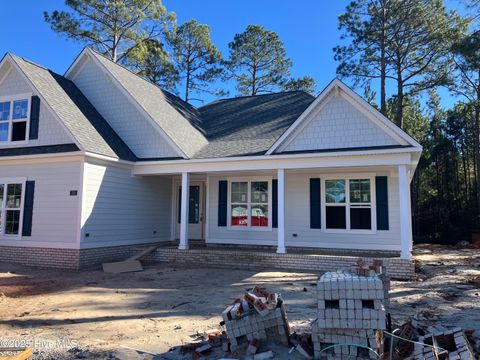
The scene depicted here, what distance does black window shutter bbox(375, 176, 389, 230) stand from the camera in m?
11.9

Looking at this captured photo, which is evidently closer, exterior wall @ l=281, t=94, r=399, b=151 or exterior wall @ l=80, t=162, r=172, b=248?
exterior wall @ l=281, t=94, r=399, b=151

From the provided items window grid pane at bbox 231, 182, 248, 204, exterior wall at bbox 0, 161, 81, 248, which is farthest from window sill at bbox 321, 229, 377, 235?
exterior wall at bbox 0, 161, 81, 248

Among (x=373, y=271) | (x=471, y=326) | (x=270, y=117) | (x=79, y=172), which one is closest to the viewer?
(x=373, y=271)

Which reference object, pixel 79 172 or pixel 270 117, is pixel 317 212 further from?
pixel 79 172

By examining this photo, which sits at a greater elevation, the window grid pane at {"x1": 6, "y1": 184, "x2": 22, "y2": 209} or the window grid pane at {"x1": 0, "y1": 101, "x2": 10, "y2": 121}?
the window grid pane at {"x1": 0, "y1": 101, "x2": 10, "y2": 121}

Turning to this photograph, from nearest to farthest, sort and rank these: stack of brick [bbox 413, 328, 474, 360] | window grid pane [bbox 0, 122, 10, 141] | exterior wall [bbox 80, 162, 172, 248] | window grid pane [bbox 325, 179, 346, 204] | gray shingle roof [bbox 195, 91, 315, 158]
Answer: stack of brick [bbox 413, 328, 474, 360]
exterior wall [bbox 80, 162, 172, 248]
window grid pane [bbox 325, 179, 346, 204]
window grid pane [bbox 0, 122, 10, 141]
gray shingle roof [bbox 195, 91, 315, 158]

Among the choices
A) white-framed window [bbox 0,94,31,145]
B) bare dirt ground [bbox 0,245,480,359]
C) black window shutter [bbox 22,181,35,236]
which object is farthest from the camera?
white-framed window [bbox 0,94,31,145]

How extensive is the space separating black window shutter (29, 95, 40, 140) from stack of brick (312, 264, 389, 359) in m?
11.2

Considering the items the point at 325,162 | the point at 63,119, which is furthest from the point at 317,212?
the point at 63,119

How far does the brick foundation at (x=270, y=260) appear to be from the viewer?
993 centimetres

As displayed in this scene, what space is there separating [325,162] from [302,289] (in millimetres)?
4225

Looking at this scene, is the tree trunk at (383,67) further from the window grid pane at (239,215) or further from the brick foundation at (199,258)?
the brick foundation at (199,258)

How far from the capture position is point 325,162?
11156 millimetres

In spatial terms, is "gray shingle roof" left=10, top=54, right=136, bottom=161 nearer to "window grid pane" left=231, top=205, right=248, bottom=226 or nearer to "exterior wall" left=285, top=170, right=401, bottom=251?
"window grid pane" left=231, top=205, right=248, bottom=226
